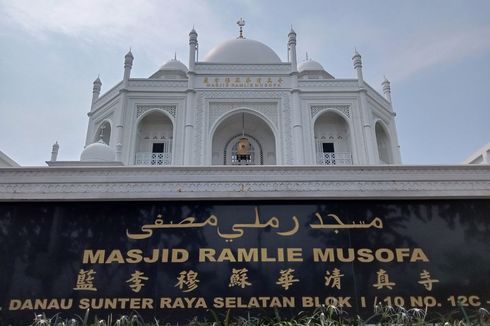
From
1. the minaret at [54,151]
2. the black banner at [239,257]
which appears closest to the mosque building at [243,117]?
the minaret at [54,151]

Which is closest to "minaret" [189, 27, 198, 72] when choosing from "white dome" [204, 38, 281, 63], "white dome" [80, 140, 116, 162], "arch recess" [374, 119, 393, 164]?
"white dome" [204, 38, 281, 63]

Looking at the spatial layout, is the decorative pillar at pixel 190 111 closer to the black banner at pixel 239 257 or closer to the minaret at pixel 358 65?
the minaret at pixel 358 65

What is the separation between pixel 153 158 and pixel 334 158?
6.30 meters

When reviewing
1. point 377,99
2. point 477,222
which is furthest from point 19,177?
point 377,99

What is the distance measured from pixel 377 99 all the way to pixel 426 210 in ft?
39.3

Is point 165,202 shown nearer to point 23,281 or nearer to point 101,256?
point 101,256

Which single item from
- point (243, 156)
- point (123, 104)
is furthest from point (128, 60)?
point (243, 156)

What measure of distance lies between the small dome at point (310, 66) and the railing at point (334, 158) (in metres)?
6.04

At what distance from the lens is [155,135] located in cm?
1559

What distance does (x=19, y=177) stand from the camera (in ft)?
15.6

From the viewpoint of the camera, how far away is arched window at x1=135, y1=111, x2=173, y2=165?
49.9ft

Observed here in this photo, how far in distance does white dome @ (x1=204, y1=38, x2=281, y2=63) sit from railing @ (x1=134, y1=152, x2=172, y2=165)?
16.1 ft

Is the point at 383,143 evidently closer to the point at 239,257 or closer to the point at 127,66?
the point at 127,66

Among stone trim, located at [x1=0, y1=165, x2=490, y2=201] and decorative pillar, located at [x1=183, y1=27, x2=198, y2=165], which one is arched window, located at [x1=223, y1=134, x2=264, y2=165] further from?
stone trim, located at [x1=0, y1=165, x2=490, y2=201]
